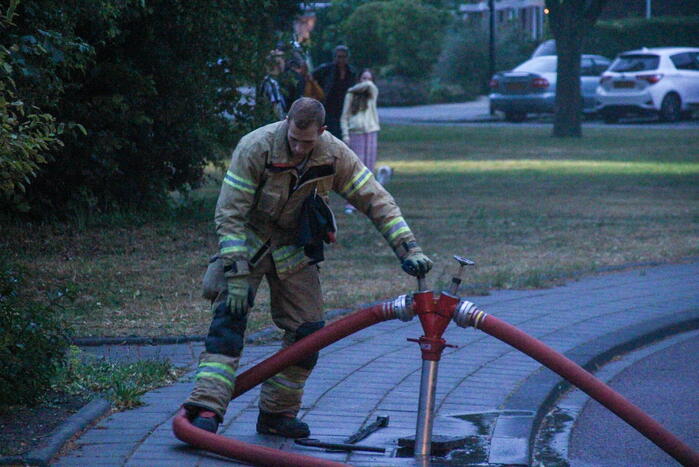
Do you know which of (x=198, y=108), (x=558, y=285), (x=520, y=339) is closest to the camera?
(x=520, y=339)

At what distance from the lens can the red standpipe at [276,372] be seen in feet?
15.5

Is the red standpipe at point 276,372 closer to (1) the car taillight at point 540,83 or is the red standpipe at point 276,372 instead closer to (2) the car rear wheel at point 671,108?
(2) the car rear wheel at point 671,108

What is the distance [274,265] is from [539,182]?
12.2 m

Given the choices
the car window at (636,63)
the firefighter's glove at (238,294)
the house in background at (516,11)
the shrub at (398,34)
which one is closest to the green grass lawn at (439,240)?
the firefighter's glove at (238,294)

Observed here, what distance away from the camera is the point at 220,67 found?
496 inches

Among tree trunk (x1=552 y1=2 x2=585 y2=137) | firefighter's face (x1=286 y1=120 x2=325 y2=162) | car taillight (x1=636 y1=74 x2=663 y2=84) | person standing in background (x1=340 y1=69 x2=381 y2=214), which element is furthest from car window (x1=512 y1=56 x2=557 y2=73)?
firefighter's face (x1=286 y1=120 x2=325 y2=162)

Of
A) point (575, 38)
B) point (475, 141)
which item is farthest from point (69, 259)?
point (575, 38)

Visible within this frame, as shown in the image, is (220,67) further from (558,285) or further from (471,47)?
(471,47)

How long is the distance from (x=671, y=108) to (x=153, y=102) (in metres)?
20.4

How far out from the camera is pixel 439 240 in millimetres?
11578

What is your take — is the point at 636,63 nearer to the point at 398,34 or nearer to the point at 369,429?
the point at 398,34

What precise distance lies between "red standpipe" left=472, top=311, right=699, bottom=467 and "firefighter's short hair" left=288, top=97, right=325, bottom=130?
1.14 metres

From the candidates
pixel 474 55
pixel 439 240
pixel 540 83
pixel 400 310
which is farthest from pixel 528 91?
pixel 400 310

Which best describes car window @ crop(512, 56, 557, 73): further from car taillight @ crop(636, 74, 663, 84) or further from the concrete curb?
the concrete curb
